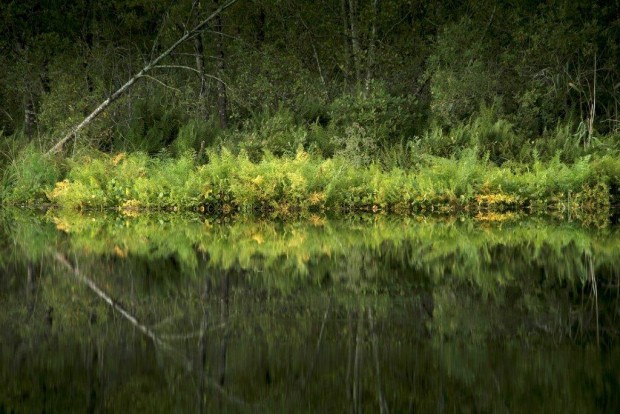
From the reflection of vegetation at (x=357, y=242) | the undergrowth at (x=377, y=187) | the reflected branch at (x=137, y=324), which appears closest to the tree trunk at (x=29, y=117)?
the undergrowth at (x=377, y=187)

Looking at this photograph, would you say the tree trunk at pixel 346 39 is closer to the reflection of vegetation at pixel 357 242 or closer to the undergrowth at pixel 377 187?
the undergrowth at pixel 377 187

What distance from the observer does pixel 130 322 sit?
745cm

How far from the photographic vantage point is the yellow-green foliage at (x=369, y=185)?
1850 cm

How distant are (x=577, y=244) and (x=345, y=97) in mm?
11536

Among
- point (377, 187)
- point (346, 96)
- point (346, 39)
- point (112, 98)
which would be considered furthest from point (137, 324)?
point (346, 39)

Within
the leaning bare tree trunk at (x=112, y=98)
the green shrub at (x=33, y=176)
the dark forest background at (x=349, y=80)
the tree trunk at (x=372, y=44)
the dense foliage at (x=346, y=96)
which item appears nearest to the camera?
the dense foliage at (x=346, y=96)

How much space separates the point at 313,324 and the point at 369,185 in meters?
12.1

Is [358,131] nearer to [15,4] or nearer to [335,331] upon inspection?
[15,4]

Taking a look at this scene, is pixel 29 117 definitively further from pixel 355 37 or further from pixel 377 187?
pixel 377 187

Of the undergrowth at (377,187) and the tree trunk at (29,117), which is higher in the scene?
the tree trunk at (29,117)

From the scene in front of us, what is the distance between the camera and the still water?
5.27m

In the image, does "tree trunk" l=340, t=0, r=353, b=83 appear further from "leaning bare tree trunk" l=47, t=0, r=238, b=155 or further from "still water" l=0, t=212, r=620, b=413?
"still water" l=0, t=212, r=620, b=413

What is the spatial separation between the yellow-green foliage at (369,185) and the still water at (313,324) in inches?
214

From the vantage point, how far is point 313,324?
23.4 feet
